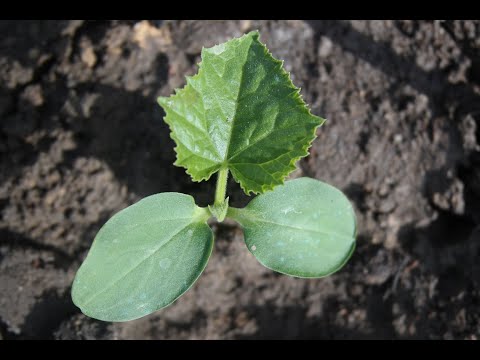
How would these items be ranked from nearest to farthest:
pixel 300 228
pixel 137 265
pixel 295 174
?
1. pixel 137 265
2. pixel 300 228
3. pixel 295 174

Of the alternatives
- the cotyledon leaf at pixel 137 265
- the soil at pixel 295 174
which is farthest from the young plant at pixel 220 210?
the soil at pixel 295 174

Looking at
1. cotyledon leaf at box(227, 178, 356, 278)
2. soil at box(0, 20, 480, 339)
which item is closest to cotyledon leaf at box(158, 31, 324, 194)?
cotyledon leaf at box(227, 178, 356, 278)

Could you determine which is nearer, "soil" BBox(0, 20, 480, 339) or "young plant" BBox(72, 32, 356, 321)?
"young plant" BBox(72, 32, 356, 321)

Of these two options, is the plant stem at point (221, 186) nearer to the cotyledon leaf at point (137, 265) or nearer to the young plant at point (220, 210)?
the young plant at point (220, 210)

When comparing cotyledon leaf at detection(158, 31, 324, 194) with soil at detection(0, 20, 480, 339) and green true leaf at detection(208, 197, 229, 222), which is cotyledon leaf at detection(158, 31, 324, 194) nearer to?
green true leaf at detection(208, 197, 229, 222)

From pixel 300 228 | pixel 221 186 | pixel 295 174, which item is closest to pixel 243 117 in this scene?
pixel 221 186

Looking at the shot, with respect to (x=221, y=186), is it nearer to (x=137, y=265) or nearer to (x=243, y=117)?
(x=243, y=117)
